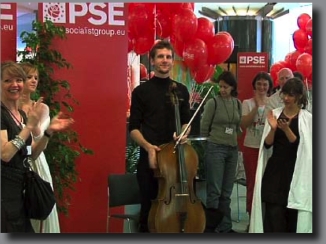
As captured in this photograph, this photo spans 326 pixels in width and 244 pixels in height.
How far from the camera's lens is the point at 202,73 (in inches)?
111

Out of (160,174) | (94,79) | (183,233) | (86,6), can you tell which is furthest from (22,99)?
(183,233)

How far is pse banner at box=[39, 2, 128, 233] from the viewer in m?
2.79

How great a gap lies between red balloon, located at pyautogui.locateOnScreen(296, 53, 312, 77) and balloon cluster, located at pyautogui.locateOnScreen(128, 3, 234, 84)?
38 cm

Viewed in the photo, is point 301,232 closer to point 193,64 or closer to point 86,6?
point 193,64

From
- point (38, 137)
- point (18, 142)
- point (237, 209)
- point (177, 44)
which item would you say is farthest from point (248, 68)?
point (18, 142)

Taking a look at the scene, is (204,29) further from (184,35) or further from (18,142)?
(18,142)

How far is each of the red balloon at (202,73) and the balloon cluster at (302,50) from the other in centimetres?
42

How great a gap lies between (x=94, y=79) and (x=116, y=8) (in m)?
0.41

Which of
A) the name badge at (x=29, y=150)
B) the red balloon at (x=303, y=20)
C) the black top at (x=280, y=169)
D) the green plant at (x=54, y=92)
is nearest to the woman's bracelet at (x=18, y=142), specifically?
the name badge at (x=29, y=150)

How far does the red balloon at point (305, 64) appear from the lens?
2.76m

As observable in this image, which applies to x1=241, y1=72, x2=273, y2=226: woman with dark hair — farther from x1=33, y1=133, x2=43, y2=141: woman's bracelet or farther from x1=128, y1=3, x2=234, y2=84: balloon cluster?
x1=33, y1=133, x2=43, y2=141: woman's bracelet

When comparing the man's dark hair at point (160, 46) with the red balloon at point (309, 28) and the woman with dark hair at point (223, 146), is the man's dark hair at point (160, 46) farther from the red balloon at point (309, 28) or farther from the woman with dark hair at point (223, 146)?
the red balloon at point (309, 28)

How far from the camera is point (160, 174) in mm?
2625

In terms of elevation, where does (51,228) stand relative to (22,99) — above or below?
below
